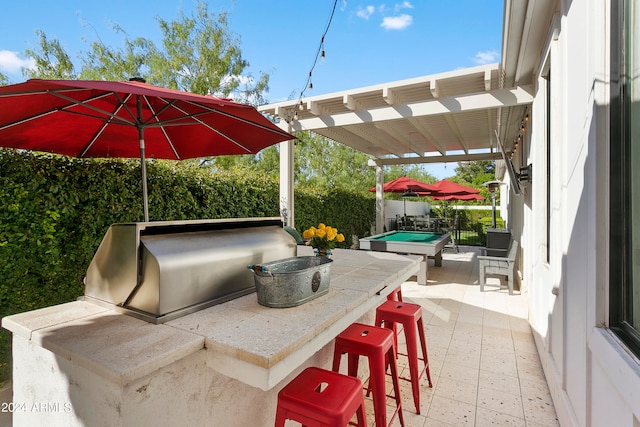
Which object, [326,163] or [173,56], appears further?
[326,163]

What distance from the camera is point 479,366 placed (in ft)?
10.1

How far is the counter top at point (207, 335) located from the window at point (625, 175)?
110cm

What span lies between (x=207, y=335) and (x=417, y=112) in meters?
4.69

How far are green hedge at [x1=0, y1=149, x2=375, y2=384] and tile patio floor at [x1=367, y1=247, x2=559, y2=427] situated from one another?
2767 mm

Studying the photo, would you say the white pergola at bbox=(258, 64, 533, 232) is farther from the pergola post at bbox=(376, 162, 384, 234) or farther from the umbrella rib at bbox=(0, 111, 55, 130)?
the umbrella rib at bbox=(0, 111, 55, 130)

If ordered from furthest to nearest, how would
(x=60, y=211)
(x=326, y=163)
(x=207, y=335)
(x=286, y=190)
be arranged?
(x=326, y=163), (x=286, y=190), (x=60, y=211), (x=207, y=335)

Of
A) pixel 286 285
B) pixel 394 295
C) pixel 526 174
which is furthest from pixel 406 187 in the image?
pixel 286 285

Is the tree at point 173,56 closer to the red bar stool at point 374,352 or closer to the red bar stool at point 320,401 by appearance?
the red bar stool at point 374,352

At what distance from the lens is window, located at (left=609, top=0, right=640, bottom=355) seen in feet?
3.94

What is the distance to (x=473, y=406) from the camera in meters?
2.46

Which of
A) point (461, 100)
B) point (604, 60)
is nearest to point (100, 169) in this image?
point (604, 60)

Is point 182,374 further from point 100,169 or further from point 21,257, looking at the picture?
point 100,169

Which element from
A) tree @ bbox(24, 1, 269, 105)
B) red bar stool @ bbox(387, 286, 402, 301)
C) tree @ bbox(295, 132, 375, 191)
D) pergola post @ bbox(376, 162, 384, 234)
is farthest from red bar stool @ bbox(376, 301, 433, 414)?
tree @ bbox(295, 132, 375, 191)

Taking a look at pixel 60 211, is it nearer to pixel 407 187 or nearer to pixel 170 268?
pixel 170 268
